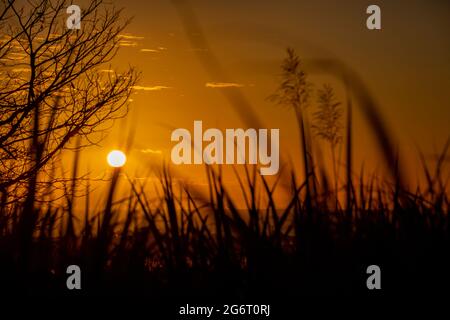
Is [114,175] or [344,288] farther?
[114,175]

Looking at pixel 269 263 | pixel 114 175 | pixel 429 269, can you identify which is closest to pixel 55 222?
pixel 114 175

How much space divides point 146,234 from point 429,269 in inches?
56.5

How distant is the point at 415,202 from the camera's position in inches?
137

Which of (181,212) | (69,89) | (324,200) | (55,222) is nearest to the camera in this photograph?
(324,200)

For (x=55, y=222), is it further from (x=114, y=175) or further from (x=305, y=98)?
(x=305, y=98)

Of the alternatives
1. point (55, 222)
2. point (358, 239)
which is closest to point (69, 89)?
point (55, 222)

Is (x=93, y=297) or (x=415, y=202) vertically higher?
(x=415, y=202)

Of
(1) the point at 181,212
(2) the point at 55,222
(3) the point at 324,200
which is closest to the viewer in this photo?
(3) the point at 324,200

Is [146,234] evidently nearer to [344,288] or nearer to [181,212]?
[181,212]

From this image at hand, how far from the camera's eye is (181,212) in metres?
3.71

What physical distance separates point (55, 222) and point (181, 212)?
99 centimetres

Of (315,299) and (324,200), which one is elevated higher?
(324,200)
